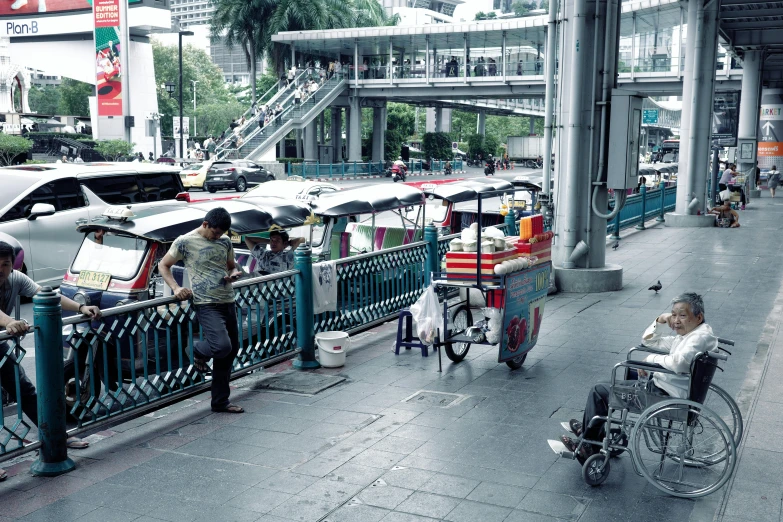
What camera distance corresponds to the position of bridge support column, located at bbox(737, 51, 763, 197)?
36.2 metres

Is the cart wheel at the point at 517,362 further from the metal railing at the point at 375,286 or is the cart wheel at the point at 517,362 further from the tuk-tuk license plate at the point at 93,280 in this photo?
the tuk-tuk license plate at the point at 93,280

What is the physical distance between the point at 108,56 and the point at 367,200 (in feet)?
139

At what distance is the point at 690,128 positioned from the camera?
80.7 ft

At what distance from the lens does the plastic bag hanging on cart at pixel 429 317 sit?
837 centimetres

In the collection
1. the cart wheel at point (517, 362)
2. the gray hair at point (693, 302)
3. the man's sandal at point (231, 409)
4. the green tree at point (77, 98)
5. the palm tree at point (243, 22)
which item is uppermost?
the palm tree at point (243, 22)

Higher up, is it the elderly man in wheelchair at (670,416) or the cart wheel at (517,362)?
the elderly man in wheelchair at (670,416)

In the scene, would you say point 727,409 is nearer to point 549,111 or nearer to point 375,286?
point 375,286

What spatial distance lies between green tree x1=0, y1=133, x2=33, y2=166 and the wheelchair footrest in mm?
38939

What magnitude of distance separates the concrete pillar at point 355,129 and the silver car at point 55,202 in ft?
129

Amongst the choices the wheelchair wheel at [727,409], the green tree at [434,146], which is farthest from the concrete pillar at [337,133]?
the wheelchair wheel at [727,409]

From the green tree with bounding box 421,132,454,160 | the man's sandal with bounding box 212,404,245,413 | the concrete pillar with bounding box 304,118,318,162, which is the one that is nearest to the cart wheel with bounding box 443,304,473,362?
the man's sandal with bounding box 212,404,245,413

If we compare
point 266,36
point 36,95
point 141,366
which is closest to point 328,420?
point 141,366

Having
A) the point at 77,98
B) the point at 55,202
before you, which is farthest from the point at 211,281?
the point at 77,98

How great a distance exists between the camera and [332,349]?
8633mm
